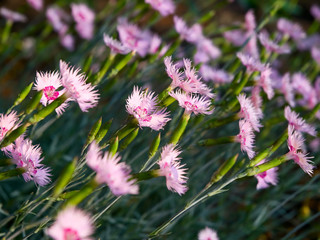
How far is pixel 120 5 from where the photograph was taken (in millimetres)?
1560

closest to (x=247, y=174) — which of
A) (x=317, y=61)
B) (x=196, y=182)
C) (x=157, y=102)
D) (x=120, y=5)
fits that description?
(x=157, y=102)

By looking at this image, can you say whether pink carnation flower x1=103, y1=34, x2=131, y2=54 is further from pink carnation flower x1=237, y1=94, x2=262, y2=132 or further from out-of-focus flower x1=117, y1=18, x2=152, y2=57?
pink carnation flower x1=237, y1=94, x2=262, y2=132

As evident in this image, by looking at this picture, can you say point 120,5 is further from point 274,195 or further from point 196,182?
point 274,195

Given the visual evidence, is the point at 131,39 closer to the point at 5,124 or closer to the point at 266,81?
the point at 266,81

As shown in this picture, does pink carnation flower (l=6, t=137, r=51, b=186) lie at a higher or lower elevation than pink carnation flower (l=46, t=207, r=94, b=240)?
higher

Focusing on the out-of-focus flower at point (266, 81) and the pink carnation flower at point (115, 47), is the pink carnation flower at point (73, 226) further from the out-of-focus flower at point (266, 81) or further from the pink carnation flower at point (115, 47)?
the out-of-focus flower at point (266, 81)

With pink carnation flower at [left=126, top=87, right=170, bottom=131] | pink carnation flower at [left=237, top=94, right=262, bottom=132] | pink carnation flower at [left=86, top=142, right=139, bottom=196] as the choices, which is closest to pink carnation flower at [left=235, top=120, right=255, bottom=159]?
pink carnation flower at [left=237, top=94, right=262, bottom=132]

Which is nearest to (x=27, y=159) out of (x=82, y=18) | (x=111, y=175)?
(x=111, y=175)

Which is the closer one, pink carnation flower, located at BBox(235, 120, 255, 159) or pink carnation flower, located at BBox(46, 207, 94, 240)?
pink carnation flower, located at BBox(46, 207, 94, 240)

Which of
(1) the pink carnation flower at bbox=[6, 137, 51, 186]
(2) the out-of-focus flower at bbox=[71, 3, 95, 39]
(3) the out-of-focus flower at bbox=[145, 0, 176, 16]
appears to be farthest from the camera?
(2) the out-of-focus flower at bbox=[71, 3, 95, 39]

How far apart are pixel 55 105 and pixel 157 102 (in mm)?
250

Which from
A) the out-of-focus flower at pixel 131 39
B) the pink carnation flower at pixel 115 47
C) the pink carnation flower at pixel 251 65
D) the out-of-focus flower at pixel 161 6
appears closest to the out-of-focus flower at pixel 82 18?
the out-of-focus flower at pixel 131 39

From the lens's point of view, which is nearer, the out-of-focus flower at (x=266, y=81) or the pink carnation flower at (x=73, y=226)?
the pink carnation flower at (x=73, y=226)

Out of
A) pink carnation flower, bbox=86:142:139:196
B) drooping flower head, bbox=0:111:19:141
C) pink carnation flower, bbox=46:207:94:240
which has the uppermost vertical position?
drooping flower head, bbox=0:111:19:141
